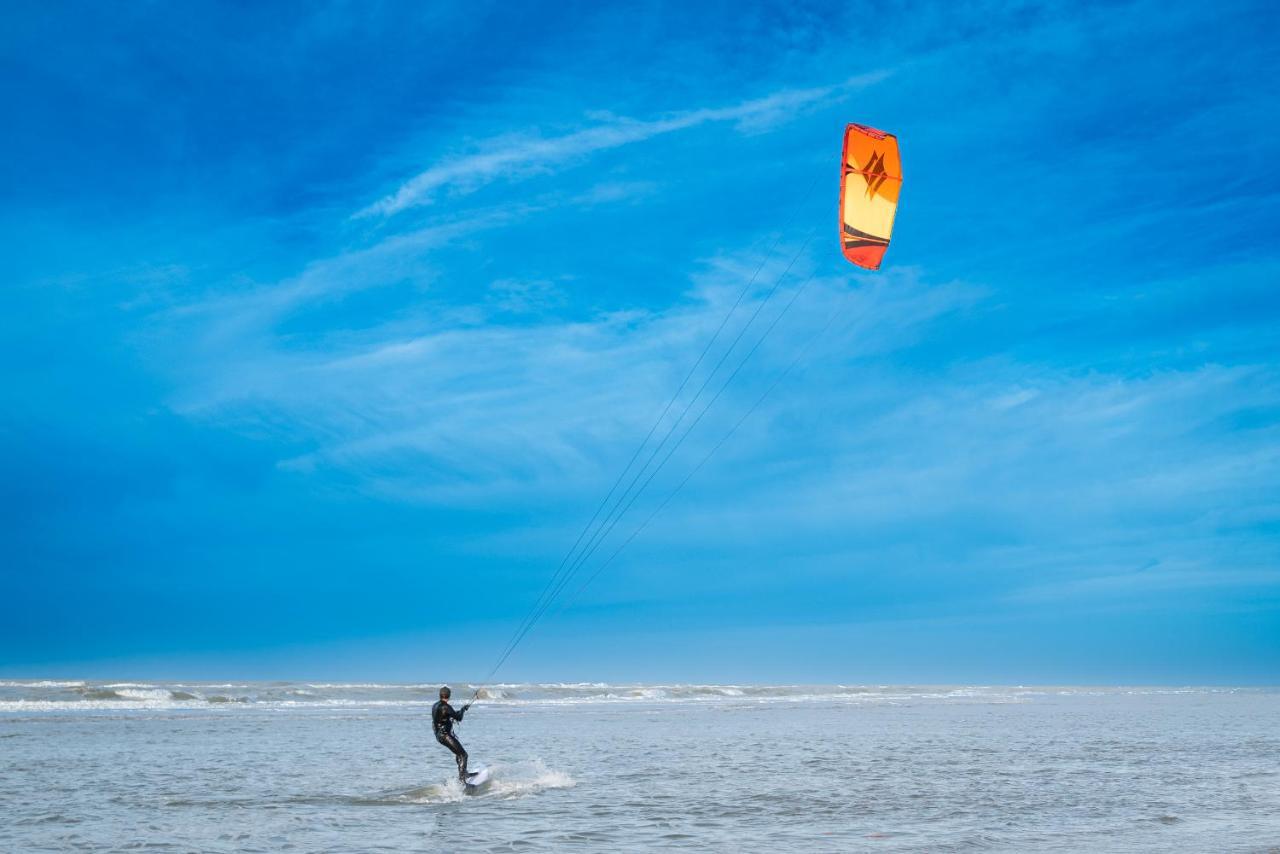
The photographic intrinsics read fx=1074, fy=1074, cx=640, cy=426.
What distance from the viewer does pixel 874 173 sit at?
58.1 ft

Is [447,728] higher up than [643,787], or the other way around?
[447,728]

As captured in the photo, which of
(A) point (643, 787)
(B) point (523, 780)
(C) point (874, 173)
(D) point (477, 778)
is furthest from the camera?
(B) point (523, 780)

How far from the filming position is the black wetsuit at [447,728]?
17703 mm

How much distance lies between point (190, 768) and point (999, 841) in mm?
15340

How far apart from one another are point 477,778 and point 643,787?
2743 mm

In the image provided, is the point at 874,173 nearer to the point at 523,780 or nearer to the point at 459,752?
the point at 459,752

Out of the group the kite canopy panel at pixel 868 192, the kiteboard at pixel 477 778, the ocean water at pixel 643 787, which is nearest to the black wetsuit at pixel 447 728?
the kiteboard at pixel 477 778

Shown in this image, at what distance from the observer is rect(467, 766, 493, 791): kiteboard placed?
1734 cm

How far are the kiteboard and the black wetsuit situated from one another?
15 cm

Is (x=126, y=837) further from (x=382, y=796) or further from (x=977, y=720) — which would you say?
(x=977, y=720)

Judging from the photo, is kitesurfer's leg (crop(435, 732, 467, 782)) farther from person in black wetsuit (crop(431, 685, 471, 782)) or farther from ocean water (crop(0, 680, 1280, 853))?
ocean water (crop(0, 680, 1280, 853))

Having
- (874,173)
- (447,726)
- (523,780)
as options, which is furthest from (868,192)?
(523,780)

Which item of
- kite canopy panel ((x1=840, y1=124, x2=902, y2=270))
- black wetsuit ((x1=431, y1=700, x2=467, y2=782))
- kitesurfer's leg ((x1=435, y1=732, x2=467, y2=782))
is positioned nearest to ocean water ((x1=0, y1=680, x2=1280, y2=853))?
kitesurfer's leg ((x1=435, y1=732, x2=467, y2=782))

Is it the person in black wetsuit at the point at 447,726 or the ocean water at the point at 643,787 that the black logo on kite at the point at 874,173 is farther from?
the person in black wetsuit at the point at 447,726
